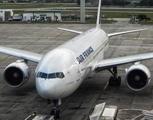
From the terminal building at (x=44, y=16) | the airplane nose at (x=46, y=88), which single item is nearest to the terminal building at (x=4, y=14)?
the terminal building at (x=44, y=16)

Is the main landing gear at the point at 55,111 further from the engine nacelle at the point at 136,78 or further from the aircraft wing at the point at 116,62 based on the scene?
the aircraft wing at the point at 116,62

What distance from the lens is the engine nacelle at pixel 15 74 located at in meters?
30.8

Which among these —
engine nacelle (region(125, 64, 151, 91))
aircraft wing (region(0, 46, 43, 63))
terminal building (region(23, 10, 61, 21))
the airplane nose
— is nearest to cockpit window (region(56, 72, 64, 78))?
the airplane nose

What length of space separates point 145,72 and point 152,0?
372ft

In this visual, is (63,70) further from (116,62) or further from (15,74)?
(116,62)

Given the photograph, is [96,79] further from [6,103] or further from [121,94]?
[6,103]

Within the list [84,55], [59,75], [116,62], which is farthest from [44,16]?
[59,75]

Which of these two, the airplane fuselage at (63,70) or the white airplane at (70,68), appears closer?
the airplane fuselage at (63,70)

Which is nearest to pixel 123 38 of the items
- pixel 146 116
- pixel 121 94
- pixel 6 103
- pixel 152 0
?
pixel 121 94

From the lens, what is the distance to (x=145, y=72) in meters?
29.2

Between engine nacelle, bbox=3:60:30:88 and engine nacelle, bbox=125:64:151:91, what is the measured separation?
26.2 feet

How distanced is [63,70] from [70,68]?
81 cm

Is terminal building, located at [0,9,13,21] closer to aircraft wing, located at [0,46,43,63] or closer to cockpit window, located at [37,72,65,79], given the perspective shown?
aircraft wing, located at [0,46,43,63]

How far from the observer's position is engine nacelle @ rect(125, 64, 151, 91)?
1160 inches
